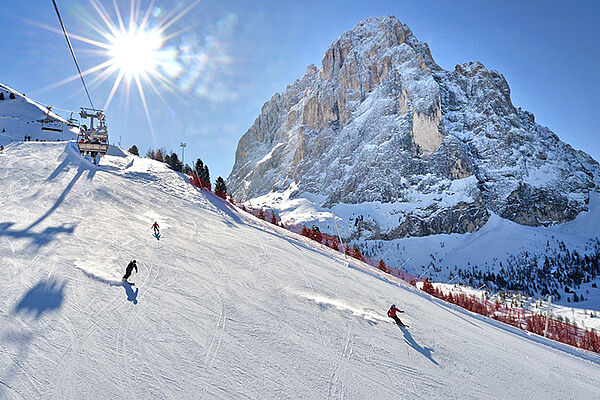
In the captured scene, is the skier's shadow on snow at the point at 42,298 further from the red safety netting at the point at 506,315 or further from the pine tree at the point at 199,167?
the pine tree at the point at 199,167

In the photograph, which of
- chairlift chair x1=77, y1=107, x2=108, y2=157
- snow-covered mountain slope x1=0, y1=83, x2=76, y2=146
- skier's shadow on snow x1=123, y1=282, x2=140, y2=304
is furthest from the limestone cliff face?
skier's shadow on snow x1=123, y1=282, x2=140, y2=304

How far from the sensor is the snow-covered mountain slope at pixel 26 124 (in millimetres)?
53219

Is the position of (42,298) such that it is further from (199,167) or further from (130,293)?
(199,167)

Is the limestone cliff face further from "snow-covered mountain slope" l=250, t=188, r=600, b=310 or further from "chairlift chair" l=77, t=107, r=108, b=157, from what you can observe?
"chairlift chair" l=77, t=107, r=108, b=157

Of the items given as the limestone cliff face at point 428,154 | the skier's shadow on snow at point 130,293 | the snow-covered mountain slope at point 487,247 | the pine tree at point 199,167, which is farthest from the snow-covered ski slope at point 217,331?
the limestone cliff face at point 428,154

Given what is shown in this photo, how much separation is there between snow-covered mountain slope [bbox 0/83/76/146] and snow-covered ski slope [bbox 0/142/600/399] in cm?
4488

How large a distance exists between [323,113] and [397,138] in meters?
52.9

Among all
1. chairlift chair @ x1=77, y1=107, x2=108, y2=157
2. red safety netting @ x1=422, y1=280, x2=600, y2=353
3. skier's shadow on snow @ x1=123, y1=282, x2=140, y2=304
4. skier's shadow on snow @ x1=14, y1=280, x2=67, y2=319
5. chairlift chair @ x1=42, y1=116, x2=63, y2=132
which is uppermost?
chairlift chair @ x1=42, y1=116, x2=63, y2=132

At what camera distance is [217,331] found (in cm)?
783

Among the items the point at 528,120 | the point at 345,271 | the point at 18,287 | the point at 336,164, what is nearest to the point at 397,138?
the point at 336,164

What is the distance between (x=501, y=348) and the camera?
1059 centimetres

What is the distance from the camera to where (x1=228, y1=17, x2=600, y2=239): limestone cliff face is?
16225 cm

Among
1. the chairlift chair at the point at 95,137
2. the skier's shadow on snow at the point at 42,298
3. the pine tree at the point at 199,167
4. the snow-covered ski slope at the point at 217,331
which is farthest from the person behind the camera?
the pine tree at the point at 199,167

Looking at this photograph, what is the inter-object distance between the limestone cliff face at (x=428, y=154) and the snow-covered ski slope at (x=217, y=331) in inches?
6094
